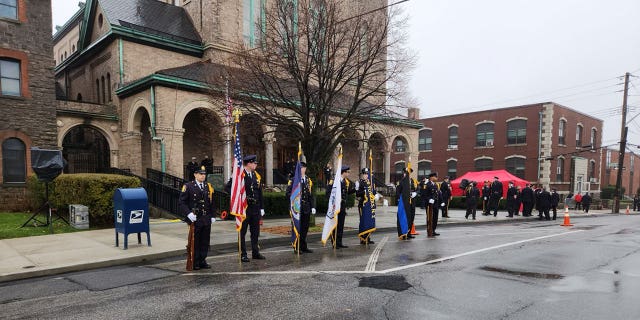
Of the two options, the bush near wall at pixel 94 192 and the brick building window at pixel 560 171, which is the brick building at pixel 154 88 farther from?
the brick building window at pixel 560 171

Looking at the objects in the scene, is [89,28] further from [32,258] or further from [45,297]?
[45,297]

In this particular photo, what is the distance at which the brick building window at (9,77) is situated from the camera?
17781 millimetres

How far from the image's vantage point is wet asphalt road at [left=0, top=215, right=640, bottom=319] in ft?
15.4

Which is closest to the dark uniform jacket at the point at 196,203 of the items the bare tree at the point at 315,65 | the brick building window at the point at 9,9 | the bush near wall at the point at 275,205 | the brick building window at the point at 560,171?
the bare tree at the point at 315,65

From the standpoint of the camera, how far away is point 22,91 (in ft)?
59.7

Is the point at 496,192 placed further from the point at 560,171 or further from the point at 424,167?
the point at 424,167

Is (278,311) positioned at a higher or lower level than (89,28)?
lower

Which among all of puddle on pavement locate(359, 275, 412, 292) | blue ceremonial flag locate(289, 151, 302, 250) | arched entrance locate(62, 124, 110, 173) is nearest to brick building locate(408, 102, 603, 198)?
arched entrance locate(62, 124, 110, 173)

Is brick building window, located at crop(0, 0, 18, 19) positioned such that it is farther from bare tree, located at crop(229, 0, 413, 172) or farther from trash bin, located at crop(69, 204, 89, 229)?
bare tree, located at crop(229, 0, 413, 172)

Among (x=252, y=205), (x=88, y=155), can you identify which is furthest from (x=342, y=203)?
(x=88, y=155)

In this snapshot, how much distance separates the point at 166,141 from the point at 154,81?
2.97 m

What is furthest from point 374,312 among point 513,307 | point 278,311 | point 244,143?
point 244,143

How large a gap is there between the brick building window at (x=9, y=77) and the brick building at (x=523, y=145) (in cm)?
3005

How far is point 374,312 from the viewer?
461 centimetres
